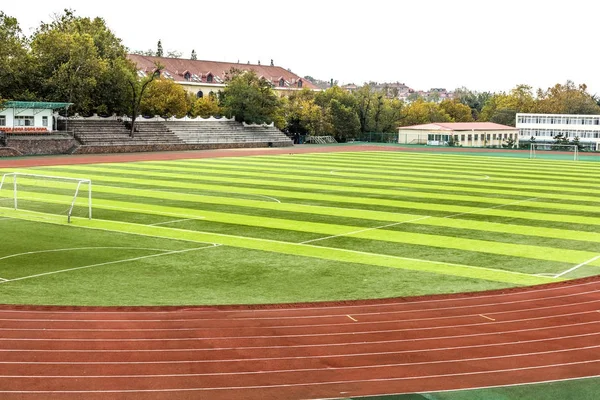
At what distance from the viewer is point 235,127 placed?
88.8 meters

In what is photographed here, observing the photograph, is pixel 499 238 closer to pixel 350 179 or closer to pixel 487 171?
pixel 350 179

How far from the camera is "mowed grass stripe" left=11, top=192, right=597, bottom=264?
71.6ft

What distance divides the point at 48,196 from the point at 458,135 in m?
75.0

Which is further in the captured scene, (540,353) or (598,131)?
(598,131)

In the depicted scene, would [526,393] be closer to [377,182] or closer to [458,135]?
[377,182]

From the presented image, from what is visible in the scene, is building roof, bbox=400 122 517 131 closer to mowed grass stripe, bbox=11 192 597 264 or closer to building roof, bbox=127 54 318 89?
building roof, bbox=127 54 318 89

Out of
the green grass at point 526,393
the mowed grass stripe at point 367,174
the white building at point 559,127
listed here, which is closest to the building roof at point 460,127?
the white building at point 559,127

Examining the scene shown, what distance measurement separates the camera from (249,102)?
90125mm

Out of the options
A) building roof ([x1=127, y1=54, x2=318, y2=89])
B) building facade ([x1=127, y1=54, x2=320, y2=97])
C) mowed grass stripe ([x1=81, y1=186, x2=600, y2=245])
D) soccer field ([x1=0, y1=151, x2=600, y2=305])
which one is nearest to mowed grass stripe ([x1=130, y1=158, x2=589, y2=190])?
soccer field ([x1=0, y1=151, x2=600, y2=305])

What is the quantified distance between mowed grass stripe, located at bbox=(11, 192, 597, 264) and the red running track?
590 cm

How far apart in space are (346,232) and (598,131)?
288ft

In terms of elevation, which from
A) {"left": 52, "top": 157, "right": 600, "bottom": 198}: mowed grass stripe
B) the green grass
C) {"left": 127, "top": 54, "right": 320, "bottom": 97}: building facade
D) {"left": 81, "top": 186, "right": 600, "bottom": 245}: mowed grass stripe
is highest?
{"left": 127, "top": 54, "right": 320, "bottom": 97}: building facade

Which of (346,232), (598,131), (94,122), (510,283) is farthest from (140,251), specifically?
(598,131)

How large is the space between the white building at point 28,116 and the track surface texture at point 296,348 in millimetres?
52576
